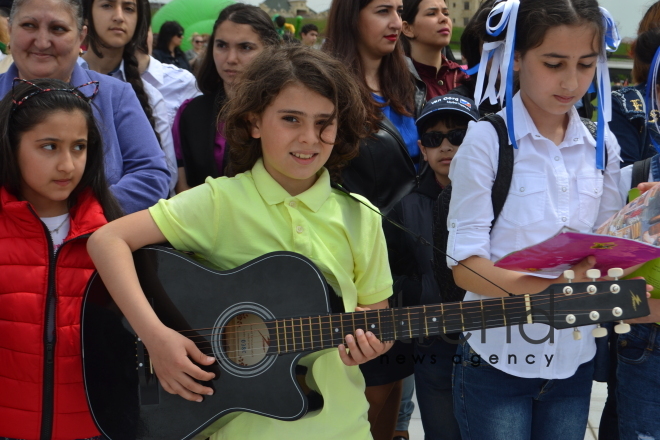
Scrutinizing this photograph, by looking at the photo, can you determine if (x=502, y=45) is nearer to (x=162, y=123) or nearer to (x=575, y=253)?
(x=575, y=253)

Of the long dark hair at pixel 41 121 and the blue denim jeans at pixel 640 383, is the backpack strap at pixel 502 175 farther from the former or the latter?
the long dark hair at pixel 41 121

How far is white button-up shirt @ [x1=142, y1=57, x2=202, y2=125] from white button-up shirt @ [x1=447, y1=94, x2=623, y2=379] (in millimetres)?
2174

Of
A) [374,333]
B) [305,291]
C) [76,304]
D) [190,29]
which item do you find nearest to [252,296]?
[305,291]

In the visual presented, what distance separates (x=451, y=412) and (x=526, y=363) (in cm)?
73

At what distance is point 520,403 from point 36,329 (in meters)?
1.50

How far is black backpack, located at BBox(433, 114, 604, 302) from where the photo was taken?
2.06 metres

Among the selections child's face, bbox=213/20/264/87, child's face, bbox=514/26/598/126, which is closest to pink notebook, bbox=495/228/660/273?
child's face, bbox=514/26/598/126

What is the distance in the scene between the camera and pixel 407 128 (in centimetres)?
325

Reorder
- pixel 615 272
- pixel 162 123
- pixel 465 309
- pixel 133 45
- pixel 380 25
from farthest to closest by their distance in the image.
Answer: pixel 133 45, pixel 162 123, pixel 380 25, pixel 465 309, pixel 615 272

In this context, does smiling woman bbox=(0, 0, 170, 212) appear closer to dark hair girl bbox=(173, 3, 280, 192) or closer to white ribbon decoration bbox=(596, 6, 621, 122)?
dark hair girl bbox=(173, 3, 280, 192)

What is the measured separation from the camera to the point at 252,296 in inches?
79.9

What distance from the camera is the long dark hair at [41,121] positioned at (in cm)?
223

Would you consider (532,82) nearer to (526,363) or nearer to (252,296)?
(526,363)

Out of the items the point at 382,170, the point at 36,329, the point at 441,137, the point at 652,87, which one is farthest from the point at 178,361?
the point at 652,87
